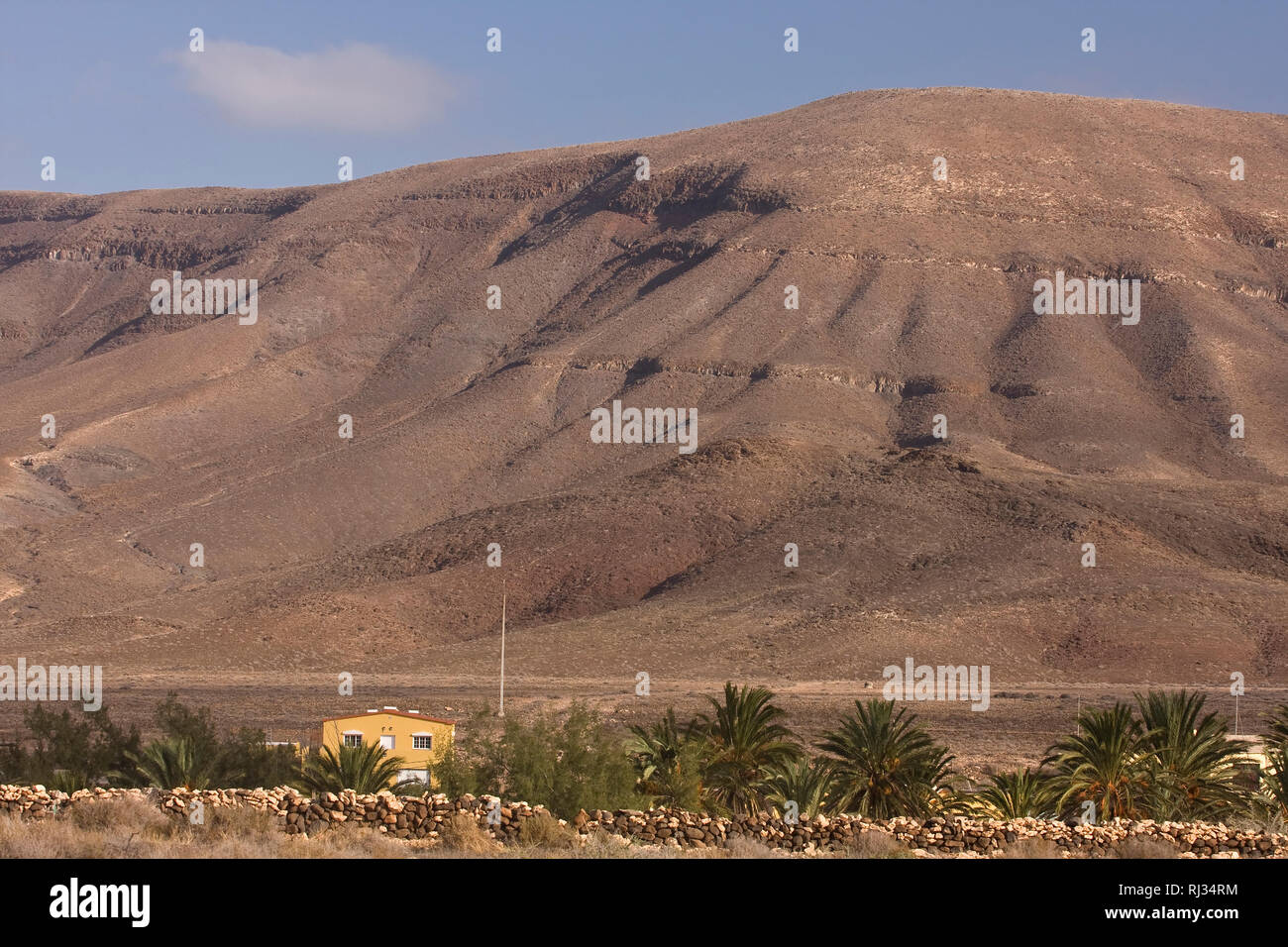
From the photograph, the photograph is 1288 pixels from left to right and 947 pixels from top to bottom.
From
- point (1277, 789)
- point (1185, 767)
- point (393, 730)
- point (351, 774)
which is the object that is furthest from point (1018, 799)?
point (393, 730)

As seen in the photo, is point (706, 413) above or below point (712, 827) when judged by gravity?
above

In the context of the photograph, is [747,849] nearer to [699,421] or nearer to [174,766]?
[174,766]

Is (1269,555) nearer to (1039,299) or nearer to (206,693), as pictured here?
(1039,299)

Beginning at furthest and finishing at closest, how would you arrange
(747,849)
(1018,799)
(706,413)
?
(706,413) → (1018,799) → (747,849)

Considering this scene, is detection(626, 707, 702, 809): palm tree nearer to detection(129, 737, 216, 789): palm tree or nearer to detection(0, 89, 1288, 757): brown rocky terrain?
detection(129, 737, 216, 789): palm tree

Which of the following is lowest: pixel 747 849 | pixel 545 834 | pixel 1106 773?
pixel 747 849

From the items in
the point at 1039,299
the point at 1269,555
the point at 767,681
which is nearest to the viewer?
the point at 767,681

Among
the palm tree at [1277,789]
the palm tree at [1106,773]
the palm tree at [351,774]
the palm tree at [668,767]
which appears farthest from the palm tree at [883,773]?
the palm tree at [351,774]

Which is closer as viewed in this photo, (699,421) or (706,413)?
(699,421)
